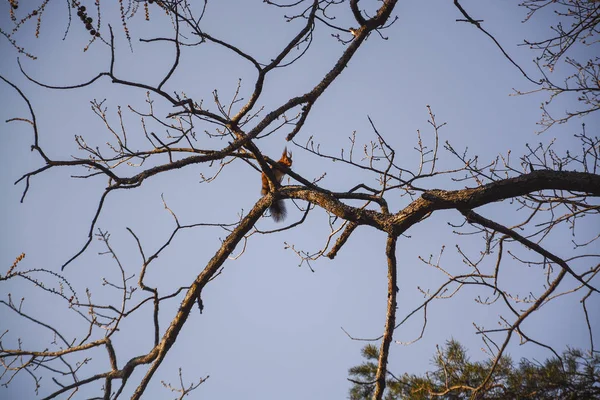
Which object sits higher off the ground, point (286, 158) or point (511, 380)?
point (286, 158)

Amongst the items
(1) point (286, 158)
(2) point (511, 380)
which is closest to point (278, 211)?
(1) point (286, 158)

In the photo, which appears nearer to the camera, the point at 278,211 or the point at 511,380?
the point at 511,380

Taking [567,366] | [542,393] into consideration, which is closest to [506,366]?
[567,366]

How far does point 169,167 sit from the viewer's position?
7.73ft

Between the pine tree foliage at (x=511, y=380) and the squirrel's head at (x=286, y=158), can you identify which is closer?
the pine tree foliage at (x=511, y=380)

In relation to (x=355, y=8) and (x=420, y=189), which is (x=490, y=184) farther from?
(x=355, y=8)

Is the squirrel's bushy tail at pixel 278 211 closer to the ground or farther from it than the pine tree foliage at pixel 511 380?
farther from it

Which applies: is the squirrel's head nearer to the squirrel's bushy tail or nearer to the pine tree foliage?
the squirrel's bushy tail

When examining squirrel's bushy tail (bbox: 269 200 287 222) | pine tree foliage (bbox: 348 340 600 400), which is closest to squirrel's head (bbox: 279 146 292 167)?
squirrel's bushy tail (bbox: 269 200 287 222)

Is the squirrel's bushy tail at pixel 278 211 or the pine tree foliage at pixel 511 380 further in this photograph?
the squirrel's bushy tail at pixel 278 211

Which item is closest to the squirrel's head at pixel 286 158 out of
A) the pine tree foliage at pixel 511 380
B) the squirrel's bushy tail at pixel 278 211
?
the squirrel's bushy tail at pixel 278 211

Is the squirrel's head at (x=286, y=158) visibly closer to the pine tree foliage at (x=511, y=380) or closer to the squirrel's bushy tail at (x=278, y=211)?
the squirrel's bushy tail at (x=278, y=211)

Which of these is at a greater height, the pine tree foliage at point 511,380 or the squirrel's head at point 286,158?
the squirrel's head at point 286,158

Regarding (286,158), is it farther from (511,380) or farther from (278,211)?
(511,380)
